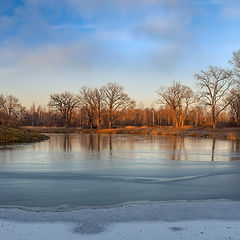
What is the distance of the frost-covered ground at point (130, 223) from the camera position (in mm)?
4801

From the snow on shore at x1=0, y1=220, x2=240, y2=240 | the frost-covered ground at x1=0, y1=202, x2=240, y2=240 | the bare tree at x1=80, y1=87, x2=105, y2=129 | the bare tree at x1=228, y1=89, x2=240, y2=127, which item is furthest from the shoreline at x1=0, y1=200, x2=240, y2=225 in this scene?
the bare tree at x1=80, y1=87, x2=105, y2=129

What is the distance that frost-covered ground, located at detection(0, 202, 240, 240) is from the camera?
15.8ft

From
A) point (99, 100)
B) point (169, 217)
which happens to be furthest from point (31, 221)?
point (99, 100)

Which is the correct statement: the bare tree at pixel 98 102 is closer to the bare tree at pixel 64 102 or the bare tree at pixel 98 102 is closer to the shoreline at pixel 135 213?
the bare tree at pixel 64 102

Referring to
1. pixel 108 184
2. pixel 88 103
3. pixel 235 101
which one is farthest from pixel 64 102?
pixel 108 184

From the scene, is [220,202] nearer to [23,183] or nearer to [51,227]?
[51,227]

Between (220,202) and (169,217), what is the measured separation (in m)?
1.85

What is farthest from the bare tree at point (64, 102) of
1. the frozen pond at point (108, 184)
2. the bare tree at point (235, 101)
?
the frozen pond at point (108, 184)

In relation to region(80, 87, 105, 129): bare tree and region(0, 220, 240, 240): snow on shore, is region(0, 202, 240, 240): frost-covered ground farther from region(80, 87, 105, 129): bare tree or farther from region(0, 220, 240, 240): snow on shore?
region(80, 87, 105, 129): bare tree

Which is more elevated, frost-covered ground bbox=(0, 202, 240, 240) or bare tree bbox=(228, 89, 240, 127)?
bare tree bbox=(228, 89, 240, 127)

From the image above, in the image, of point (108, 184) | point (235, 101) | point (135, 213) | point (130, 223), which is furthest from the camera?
point (235, 101)

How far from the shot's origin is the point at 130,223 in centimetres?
536

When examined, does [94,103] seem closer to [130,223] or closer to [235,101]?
[235,101]

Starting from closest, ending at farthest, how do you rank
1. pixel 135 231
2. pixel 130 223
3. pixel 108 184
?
1. pixel 135 231
2. pixel 130 223
3. pixel 108 184
